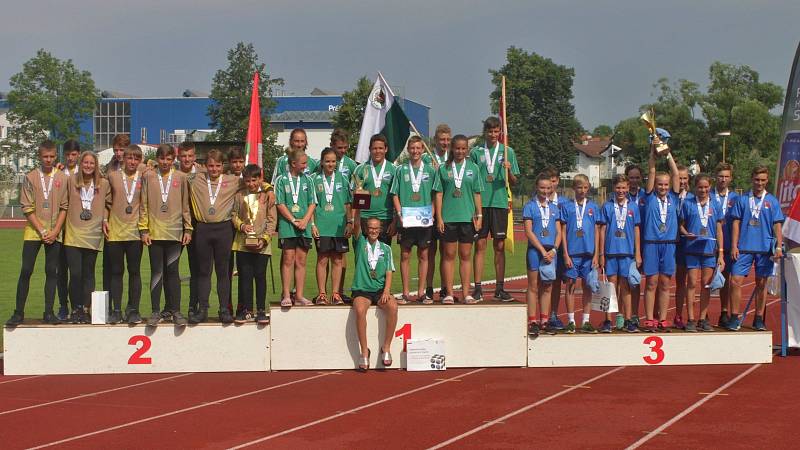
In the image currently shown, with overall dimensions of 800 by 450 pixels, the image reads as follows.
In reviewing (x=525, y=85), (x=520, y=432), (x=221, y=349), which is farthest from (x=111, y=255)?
(x=525, y=85)

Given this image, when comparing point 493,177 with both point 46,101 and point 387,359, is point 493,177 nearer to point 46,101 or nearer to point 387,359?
point 387,359

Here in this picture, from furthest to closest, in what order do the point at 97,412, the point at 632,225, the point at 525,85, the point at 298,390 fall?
the point at 525,85
the point at 632,225
the point at 298,390
the point at 97,412

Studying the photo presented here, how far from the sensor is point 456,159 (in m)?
10.1

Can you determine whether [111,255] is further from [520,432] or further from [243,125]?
[243,125]

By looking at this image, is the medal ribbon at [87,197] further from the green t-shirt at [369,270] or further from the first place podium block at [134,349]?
the green t-shirt at [369,270]

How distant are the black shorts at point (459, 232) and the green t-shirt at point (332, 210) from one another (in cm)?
102

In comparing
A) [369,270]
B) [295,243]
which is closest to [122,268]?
[295,243]

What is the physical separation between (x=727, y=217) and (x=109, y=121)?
281ft

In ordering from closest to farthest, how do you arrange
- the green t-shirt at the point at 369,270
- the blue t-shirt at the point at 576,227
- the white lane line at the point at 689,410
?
the white lane line at the point at 689,410, the green t-shirt at the point at 369,270, the blue t-shirt at the point at 576,227

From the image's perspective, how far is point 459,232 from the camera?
10.2m

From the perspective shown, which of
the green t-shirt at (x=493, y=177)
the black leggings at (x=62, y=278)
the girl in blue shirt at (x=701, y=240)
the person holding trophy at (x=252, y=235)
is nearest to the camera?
the person holding trophy at (x=252, y=235)

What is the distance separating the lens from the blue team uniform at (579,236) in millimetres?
10156

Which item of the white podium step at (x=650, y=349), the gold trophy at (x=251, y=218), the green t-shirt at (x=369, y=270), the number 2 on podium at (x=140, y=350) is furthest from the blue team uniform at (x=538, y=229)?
the number 2 on podium at (x=140, y=350)

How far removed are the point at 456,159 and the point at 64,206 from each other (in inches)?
149
